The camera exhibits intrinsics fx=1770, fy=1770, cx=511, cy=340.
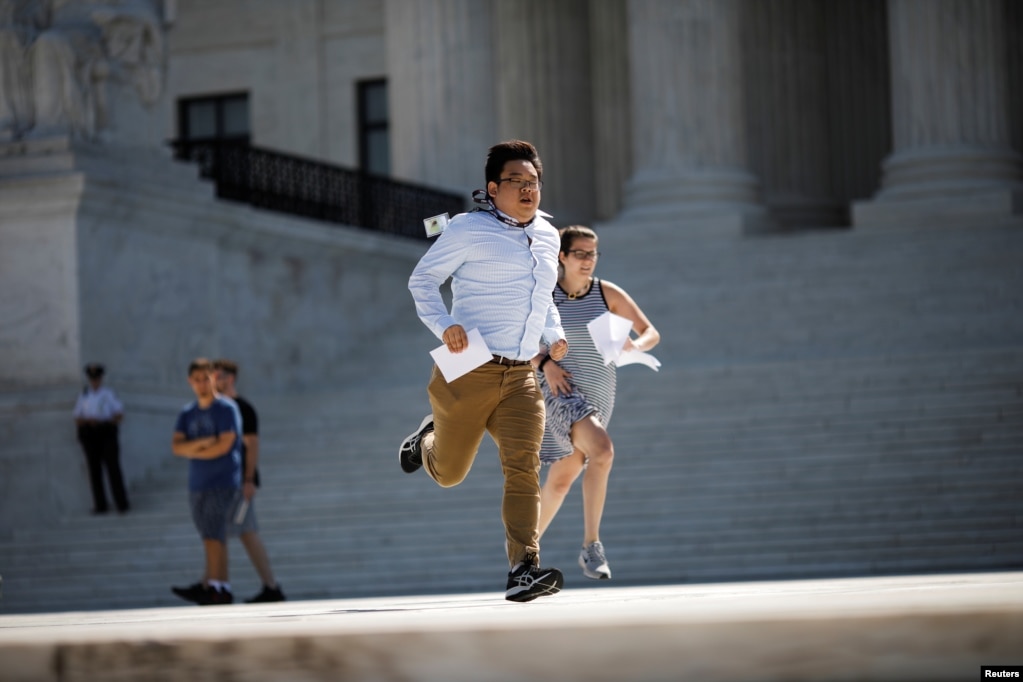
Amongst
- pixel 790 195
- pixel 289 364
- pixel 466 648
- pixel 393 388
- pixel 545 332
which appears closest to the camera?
pixel 466 648

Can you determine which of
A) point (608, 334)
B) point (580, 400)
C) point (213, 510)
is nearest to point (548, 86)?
point (213, 510)

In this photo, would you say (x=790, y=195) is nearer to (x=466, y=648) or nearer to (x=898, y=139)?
(x=898, y=139)

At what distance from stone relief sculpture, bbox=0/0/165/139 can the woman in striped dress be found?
10193 millimetres

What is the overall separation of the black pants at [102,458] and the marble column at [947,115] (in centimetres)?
1095

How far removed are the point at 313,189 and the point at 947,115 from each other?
27.8 ft

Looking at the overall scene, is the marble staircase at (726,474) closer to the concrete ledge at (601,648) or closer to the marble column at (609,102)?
the concrete ledge at (601,648)

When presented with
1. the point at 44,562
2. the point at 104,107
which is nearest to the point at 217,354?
the point at 104,107

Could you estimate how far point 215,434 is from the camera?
449 inches

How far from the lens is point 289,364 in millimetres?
21156

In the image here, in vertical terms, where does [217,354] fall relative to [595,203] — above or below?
below

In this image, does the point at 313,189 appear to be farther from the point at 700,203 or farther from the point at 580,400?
the point at 580,400

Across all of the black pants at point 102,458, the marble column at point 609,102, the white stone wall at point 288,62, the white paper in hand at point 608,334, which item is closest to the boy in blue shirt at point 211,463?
the white paper in hand at point 608,334

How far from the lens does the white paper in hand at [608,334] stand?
28.3 ft

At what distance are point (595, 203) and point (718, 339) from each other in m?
9.85
